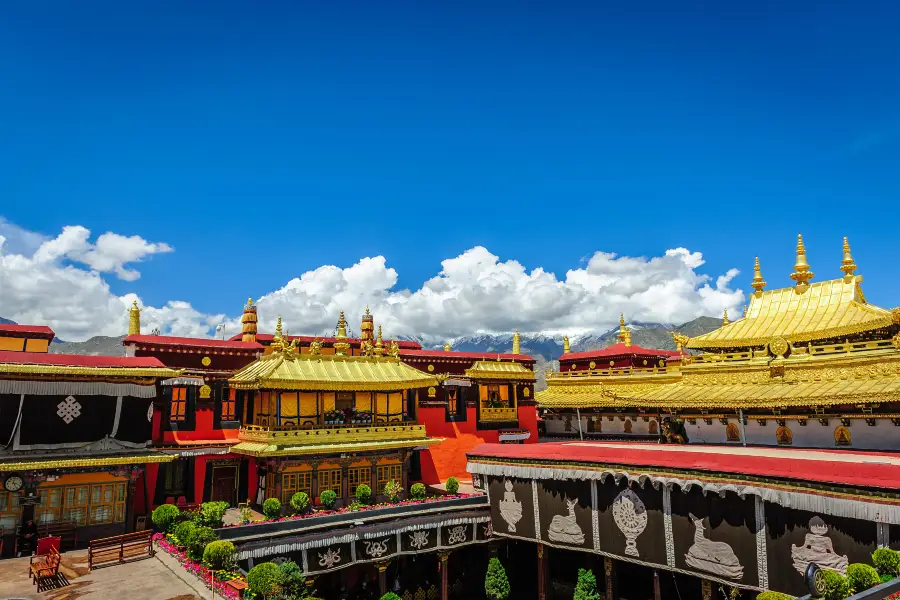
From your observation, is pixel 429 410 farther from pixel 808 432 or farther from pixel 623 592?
pixel 808 432

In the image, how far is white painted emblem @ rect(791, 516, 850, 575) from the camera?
16.9 metres

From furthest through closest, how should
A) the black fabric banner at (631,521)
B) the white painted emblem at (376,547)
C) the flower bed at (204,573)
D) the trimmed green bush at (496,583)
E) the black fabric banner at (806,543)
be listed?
1. the trimmed green bush at (496,583)
2. the white painted emblem at (376,547)
3. the black fabric banner at (631,521)
4. the flower bed at (204,573)
5. the black fabric banner at (806,543)

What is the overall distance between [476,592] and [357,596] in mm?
6403

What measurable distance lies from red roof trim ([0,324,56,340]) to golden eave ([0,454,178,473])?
13.0 meters

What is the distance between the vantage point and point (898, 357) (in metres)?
22.7

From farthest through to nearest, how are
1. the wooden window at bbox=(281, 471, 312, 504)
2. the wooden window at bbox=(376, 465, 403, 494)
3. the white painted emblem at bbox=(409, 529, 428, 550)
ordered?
the wooden window at bbox=(376, 465, 403, 494)
the wooden window at bbox=(281, 471, 312, 504)
the white painted emblem at bbox=(409, 529, 428, 550)

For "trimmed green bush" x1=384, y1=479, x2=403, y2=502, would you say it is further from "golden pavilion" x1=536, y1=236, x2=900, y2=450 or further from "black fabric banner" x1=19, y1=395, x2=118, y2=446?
"black fabric banner" x1=19, y1=395, x2=118, y2=446

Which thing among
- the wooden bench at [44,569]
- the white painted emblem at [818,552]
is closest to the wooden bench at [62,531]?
the wooden bench at [44,569]

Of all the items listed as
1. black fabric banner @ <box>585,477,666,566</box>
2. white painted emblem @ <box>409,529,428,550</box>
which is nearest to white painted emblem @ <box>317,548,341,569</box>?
white painted emblem @ <box>409,529,428,550</box>

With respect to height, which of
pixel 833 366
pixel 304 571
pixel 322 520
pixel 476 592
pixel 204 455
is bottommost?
pixel 476 592

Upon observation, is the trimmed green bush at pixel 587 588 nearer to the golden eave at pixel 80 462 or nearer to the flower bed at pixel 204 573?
the flower bed at pixel 204 573

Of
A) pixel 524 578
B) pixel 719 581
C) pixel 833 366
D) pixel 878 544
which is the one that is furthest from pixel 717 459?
pixel 524 578

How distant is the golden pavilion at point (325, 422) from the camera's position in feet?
91.1

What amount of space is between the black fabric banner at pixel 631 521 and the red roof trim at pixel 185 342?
63.8 ft
